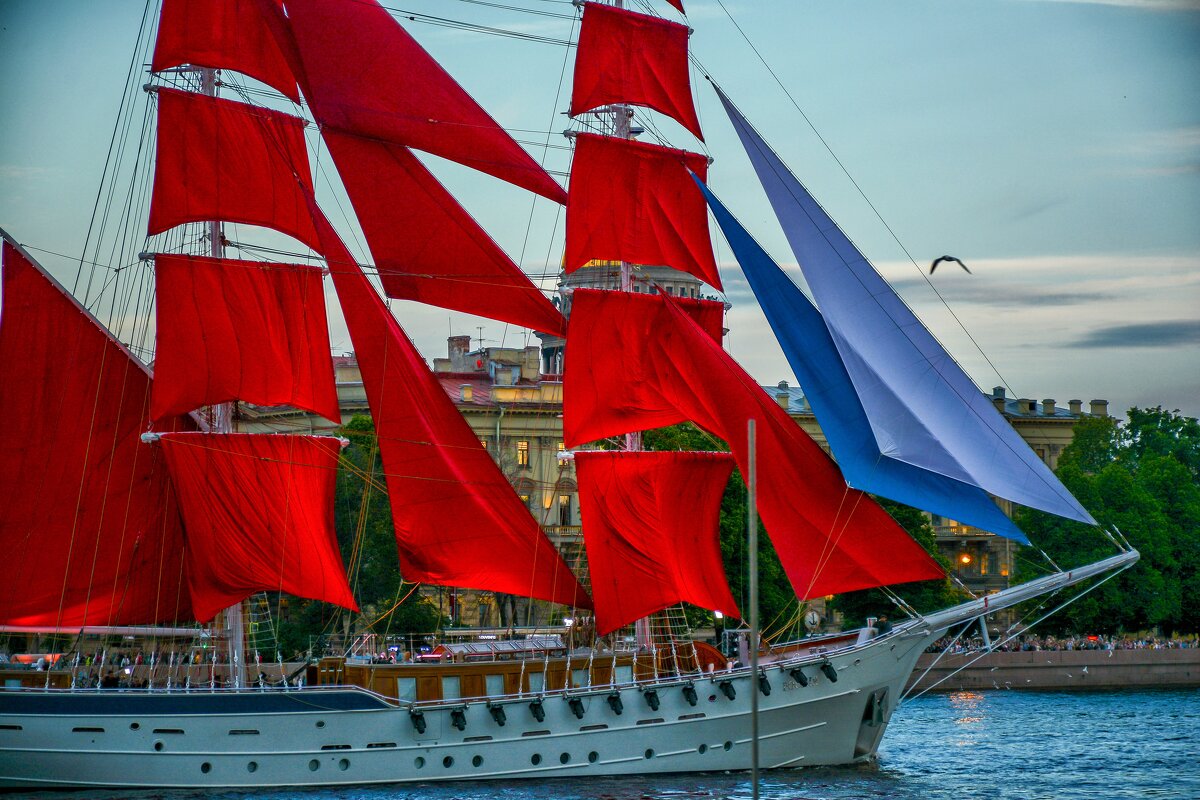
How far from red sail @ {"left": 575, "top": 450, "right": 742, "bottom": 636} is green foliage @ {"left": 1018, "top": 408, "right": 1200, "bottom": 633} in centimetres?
3693

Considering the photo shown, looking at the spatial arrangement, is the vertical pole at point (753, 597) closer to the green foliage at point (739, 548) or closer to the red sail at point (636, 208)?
the red sail at point (636, 208)

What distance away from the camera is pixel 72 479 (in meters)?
41.0

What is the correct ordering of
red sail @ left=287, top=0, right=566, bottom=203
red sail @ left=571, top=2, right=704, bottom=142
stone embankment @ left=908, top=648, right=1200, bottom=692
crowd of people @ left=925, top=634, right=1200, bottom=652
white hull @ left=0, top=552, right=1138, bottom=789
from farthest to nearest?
crowd of people @ left=925, top=634, right=1200, bottom=652 → stone embankment @ left=908, top=648, right=1200, bottom=692 → red sail @ left=571, top=2, right=704, bottom=142 → red sail @ left=287, top=0, right=566, bottom=203 → white hull @ left=0, top=552, right=1138, bottom=789

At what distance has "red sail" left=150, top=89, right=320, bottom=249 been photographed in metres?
41.4

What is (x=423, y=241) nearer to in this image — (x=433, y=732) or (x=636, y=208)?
(x=636, y=208)

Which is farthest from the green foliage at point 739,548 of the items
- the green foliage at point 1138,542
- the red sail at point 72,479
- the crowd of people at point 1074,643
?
the red sail at point 72,479

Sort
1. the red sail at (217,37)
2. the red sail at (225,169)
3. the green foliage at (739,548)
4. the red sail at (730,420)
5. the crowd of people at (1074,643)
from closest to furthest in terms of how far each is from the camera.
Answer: the red sail at (730,420) → the red sail at (225,169) → the red sail at (217,37) → the green foliage at (739,548) → the crowd of people at (1074,643)

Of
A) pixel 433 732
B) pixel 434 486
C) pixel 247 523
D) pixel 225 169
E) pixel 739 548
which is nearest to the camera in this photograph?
pixel 433 732

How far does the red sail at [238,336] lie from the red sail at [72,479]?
4.13 feet

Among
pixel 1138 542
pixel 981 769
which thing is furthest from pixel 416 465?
pixel 1138 542

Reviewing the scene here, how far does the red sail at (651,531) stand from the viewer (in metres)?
41.5

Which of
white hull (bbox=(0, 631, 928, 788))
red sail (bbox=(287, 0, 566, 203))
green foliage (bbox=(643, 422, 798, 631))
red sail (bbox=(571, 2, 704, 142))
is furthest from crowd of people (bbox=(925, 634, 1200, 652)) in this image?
red sail (bbox=(287, 0, 566, 203))

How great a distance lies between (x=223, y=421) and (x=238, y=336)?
1.98 metres

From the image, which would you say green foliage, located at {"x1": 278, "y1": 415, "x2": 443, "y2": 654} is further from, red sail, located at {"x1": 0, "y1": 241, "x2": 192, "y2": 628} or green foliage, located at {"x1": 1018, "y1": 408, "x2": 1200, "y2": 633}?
green foliage, located at {"x1": 1018, "y1": 408, "x2": 1200, "y2": 633}
